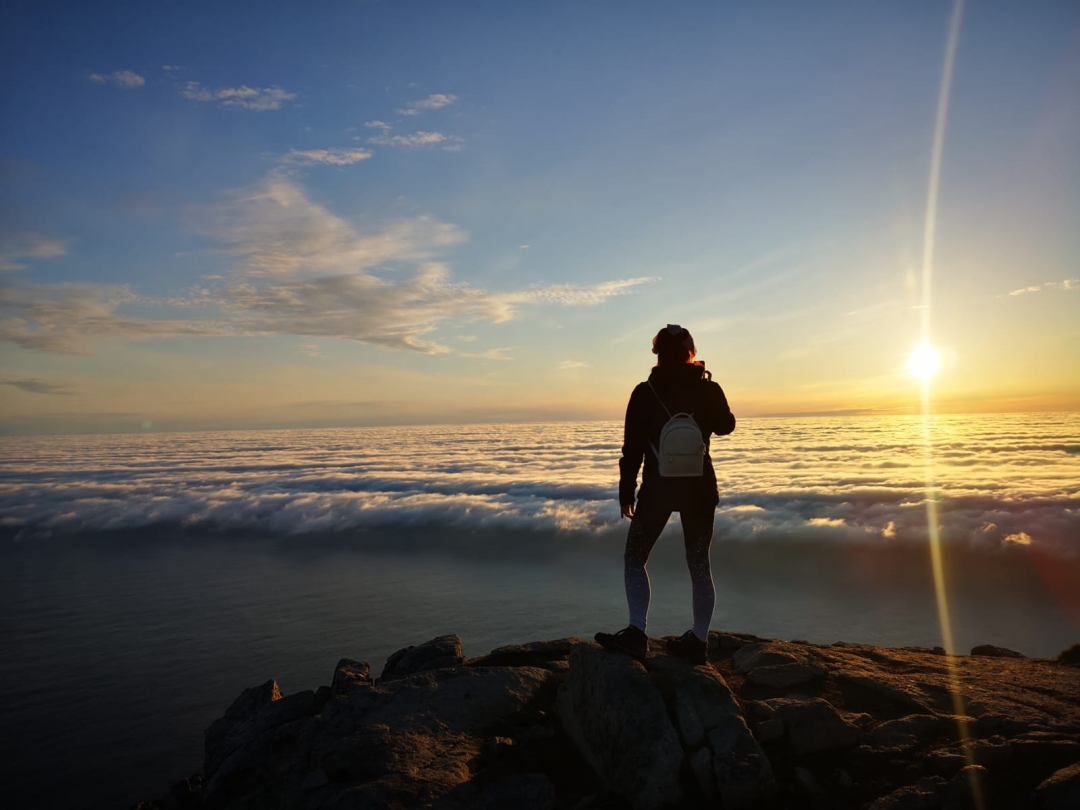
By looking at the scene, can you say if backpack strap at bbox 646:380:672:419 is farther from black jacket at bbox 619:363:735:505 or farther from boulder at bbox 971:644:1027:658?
boulder at bbox 971:644:1027:658

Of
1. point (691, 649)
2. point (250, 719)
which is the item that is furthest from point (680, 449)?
point (250, 719)

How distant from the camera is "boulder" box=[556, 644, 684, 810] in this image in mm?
4027

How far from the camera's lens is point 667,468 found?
4633 millimetres

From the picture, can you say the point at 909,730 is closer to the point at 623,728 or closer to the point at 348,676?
the point at 623,728

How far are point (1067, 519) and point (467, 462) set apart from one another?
48.0 m

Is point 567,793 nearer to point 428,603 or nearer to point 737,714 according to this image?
point 737,714

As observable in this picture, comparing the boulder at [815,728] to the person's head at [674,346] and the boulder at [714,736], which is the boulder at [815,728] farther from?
the person's head at [674,346]

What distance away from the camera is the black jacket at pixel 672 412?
15.6 feet

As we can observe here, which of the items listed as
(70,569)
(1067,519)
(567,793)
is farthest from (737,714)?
(70,569)

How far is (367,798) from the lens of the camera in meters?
4.36

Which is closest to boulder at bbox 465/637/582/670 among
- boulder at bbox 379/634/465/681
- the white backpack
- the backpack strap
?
boulder at bbox 379/634/465/681

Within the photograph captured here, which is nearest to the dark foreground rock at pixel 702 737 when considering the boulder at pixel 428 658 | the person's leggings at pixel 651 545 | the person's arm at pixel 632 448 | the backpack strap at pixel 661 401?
the person's leggings at pixel 651 545

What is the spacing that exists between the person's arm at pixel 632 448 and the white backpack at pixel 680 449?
0.23 metres

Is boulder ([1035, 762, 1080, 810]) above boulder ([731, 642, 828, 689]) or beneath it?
above
